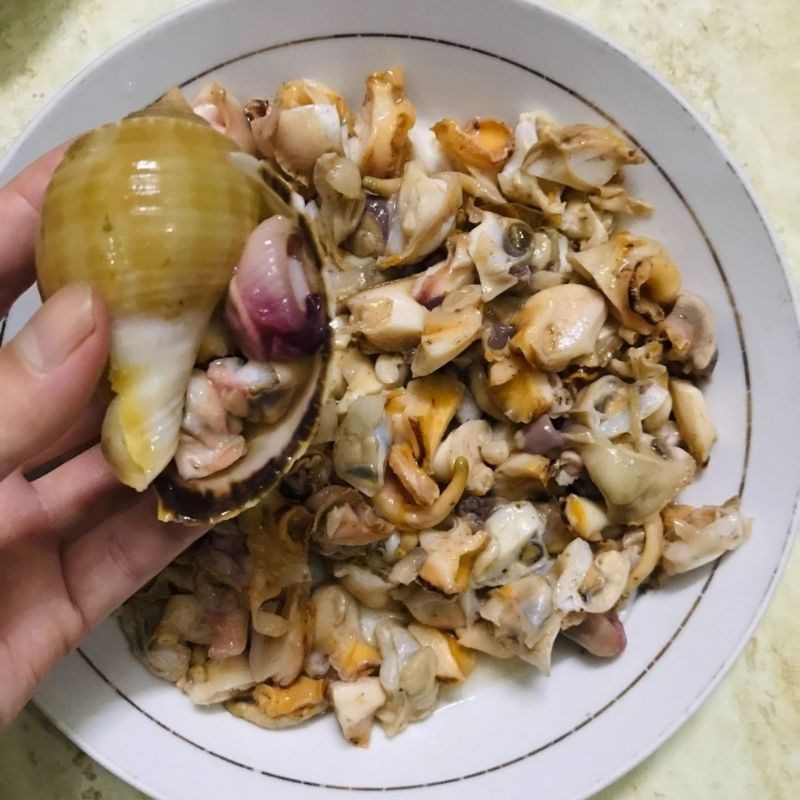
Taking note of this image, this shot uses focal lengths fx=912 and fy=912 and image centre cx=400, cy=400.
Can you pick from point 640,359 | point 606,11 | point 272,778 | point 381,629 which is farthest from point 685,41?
point 272,778

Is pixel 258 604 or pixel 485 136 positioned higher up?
pixel 485 136

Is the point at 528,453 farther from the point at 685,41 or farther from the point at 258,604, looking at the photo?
the point at 685,41

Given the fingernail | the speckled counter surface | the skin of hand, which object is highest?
the fingernail

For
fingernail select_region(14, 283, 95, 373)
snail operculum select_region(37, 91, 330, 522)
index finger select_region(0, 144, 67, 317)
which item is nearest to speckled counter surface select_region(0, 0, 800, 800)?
index finger select_region(0, 144, 67, 317)

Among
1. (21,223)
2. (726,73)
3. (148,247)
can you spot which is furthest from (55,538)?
(726,73)

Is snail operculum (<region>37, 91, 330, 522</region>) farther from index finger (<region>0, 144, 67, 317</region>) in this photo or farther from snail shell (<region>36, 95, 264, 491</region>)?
index finger (<region>0, 144, 67, 317</region>)

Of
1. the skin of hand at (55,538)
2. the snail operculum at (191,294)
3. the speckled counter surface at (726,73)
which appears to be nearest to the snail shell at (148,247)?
the snail operculum at (191,294)
